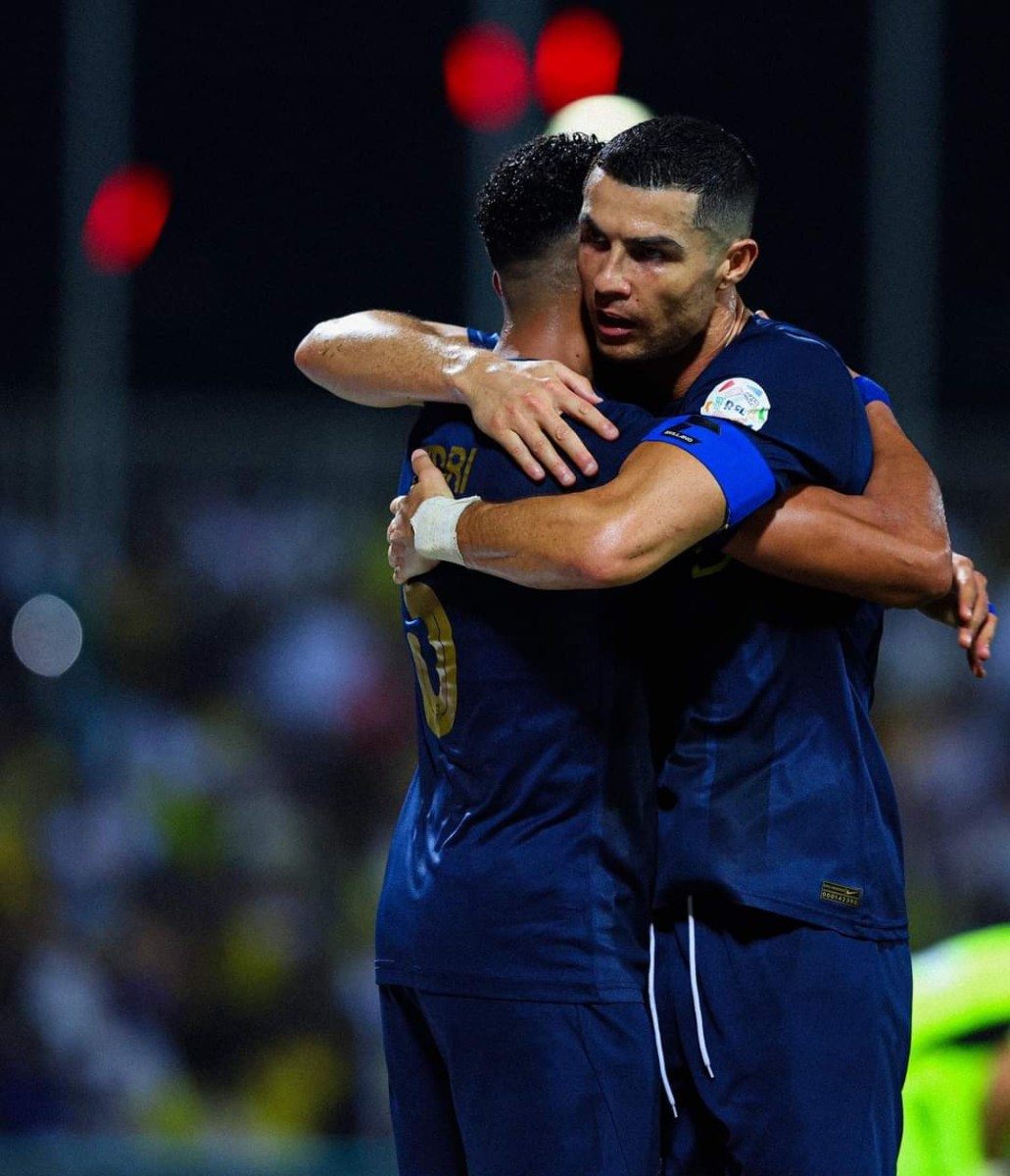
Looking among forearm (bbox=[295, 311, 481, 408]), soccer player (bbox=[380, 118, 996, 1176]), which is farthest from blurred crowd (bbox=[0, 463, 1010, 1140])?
soccer player (bbox=[380, 118, 996, 1176])

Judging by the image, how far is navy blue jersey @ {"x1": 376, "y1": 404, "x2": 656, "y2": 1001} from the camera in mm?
2678

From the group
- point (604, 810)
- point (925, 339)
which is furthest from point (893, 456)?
point (925, 339)

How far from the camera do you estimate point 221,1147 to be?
745 cm

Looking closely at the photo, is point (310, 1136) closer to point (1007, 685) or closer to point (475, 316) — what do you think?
point (1007, 685)

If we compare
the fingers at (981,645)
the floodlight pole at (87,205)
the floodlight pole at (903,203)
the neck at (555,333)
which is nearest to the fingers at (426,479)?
the neck at (555,333)

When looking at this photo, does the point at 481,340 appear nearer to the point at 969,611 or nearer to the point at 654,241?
the point at 654,241

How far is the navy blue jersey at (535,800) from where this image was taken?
2678 millimetres

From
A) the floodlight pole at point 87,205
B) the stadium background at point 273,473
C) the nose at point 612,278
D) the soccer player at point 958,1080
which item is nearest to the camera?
the nose at point 612,278

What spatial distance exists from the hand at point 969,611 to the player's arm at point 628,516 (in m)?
0.58

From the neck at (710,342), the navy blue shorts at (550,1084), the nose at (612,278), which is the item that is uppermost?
the nose at (612,278)

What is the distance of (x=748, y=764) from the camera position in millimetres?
2803

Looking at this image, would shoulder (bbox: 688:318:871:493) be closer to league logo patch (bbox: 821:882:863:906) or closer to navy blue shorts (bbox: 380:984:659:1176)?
league logo patch (bbox: 821:882:863:906)

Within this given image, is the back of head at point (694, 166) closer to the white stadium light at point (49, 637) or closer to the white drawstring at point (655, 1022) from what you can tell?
the white drawstring at point (655, 1022)

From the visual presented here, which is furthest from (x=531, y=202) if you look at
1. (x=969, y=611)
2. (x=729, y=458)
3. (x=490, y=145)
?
(x=490, y=145)
